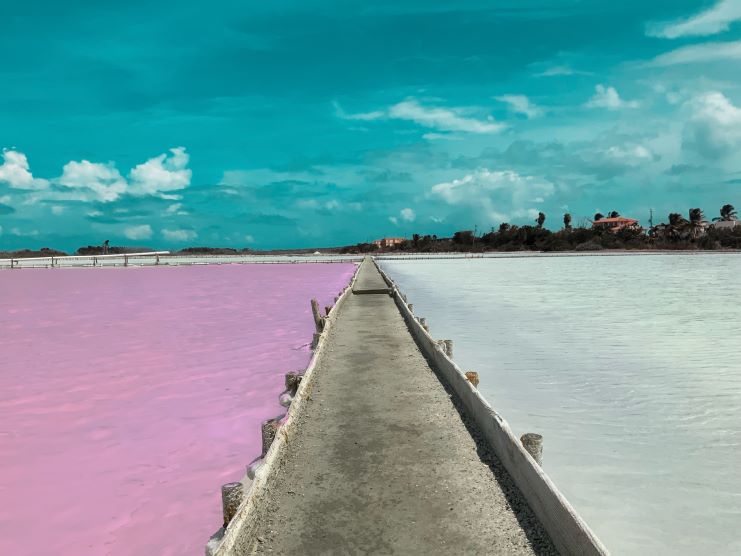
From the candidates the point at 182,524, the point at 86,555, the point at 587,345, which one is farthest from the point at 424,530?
the point at 587,345

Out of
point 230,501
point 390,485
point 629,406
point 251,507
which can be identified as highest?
point 230,501

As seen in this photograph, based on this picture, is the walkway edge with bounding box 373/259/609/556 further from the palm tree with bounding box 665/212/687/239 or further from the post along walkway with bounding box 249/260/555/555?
the palm tree with bounding box 665/212/687/239

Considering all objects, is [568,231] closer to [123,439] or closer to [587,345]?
[587,345]

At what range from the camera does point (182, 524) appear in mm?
5996

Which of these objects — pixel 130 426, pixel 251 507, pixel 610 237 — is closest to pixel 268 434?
pixel 251 507

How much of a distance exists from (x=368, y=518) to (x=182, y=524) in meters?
2.56

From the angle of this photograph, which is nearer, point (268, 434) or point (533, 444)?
point (533, 444)

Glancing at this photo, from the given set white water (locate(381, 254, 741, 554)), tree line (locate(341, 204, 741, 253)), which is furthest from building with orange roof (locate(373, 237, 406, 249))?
white water (locate(381, 254, 741, 554))

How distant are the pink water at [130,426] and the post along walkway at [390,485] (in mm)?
1388

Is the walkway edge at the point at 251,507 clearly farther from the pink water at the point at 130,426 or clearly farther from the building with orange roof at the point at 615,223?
the building with orange roof at the point at 615,223

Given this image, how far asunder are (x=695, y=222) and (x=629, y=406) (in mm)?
132874

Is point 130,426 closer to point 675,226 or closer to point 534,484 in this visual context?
point 534,484

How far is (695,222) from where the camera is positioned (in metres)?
122

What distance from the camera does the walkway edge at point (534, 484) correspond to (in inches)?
150
